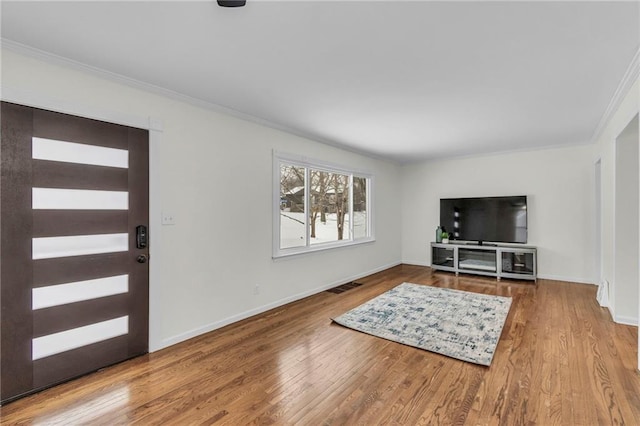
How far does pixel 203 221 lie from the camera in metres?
3.15

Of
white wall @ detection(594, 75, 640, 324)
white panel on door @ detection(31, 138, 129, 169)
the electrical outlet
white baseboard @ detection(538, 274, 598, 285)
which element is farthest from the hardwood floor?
white baseboard @ detection(538, 274, 598, 285)

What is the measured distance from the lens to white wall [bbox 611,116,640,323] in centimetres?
325

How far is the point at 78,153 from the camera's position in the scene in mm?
2359

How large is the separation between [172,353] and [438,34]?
10.8ft

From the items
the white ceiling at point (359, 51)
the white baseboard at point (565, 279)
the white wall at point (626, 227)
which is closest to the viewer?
the white ceiling at point (359, 51)

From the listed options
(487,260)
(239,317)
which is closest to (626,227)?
(487,260)

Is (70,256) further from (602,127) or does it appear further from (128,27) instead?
(602,127)

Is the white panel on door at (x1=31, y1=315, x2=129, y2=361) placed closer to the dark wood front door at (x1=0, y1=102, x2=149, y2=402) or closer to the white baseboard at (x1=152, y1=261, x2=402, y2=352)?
the dark wood front door at (x1=0, y1=102, x2=149, y2=402)

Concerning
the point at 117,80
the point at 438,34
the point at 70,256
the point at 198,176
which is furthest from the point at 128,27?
the point at 438,34

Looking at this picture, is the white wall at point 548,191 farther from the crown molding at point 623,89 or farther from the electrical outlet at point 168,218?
the electrical outlet at point 168,218

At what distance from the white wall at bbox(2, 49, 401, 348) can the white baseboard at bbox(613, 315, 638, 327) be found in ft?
12.2

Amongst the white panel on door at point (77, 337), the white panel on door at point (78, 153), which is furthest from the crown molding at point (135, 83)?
the white panel on door at point (77, 337)

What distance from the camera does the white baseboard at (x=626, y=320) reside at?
325 centimetres

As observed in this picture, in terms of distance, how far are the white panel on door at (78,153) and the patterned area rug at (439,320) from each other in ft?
8.87
